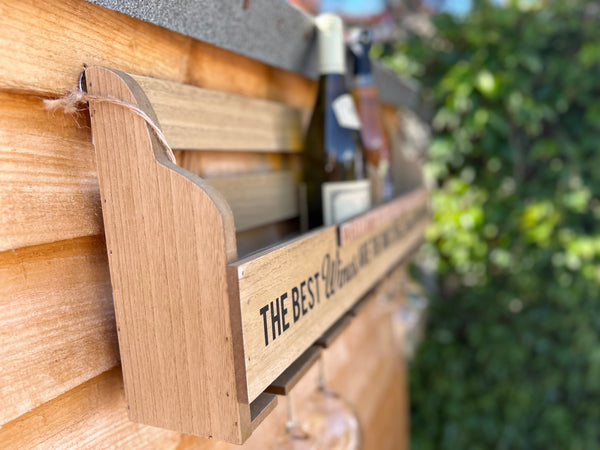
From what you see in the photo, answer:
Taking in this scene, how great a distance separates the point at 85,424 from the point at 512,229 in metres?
1.50

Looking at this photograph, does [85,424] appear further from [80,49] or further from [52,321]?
[80,49]

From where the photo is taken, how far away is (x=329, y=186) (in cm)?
65

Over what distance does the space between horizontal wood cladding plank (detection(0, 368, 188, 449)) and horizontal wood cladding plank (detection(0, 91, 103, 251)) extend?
5.2 inches

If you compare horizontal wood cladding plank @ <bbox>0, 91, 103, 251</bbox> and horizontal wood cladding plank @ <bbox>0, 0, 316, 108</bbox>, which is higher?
horizontal wood cladding plank @ <bbox>0, 0, 316, 108</bbox>

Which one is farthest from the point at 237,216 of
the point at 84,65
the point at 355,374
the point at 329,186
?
the point at 355,374

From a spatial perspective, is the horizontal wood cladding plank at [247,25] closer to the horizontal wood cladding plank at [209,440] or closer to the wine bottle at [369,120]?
the wine bottle at [369,120]

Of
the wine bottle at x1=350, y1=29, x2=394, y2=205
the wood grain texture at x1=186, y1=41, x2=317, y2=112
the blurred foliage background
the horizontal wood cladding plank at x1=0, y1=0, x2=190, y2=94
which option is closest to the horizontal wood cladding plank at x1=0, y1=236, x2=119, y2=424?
the horizontal wood cladding plank at x1=0, y1=0, x2=190, y2=94

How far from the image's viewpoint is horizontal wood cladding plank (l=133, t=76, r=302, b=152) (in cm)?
44

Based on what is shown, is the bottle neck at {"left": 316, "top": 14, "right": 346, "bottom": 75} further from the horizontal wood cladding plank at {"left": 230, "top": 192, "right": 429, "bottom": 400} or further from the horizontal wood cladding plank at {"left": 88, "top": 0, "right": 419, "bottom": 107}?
the horizontal wood cladding plank at {"left": 230, "top": 192, "right": 429, "bottom": 400}

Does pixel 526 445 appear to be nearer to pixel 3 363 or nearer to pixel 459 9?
pixel 459 9

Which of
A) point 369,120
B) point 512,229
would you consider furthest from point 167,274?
point 512,229

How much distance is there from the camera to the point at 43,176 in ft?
1.11

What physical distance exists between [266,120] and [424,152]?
1.14 m

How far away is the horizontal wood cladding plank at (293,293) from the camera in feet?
1.13
